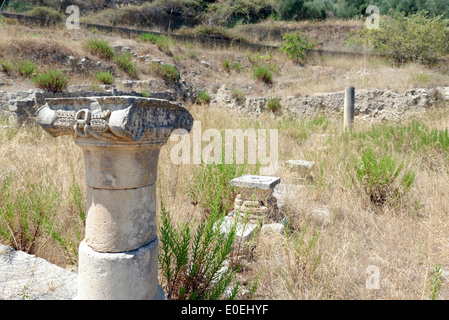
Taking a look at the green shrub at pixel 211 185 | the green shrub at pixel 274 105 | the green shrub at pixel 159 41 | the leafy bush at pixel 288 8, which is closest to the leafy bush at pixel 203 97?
the green shrub at pixel 274 105

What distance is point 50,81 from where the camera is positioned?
8.28 metres

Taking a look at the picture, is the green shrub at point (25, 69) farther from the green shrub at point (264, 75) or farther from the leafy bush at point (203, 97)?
the green shrub at point (264, 75)

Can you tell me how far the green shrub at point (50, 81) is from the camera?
826cm

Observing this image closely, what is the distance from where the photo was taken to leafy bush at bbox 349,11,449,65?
1195cm

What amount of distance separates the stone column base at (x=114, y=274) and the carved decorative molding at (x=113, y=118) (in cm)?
62

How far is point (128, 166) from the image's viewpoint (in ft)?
5.42

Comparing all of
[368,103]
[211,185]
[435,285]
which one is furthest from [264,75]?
[435,285]

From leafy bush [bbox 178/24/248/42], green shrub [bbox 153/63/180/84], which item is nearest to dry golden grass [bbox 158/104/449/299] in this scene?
green shrub [bbox 153/63/180/84]

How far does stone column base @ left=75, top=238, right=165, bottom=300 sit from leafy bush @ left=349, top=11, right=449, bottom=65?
13828 millimetres

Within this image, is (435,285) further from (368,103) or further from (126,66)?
(126,66)

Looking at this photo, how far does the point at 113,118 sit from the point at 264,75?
41.8 ft

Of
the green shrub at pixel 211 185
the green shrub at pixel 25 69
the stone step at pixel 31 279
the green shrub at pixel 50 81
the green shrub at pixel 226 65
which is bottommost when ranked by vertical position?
the stone step at pixel 31 279

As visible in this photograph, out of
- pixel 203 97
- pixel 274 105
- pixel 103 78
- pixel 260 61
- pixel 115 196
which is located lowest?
pixel 115 196

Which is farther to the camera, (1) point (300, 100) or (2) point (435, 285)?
(1) point (300, 100)
